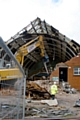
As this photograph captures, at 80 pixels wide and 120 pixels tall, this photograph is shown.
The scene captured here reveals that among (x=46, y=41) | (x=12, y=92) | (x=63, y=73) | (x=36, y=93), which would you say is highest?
(x=46, y=41)

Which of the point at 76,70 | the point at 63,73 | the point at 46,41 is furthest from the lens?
the point at 46,41

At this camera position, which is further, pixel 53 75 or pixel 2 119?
pixel 53 75

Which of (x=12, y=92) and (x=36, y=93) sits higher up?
(x=12, y=92)

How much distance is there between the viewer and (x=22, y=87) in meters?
8.28

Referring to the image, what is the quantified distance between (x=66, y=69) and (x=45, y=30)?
883cm

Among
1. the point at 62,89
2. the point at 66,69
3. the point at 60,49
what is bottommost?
the point at 62,89

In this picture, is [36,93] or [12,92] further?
[36,93]

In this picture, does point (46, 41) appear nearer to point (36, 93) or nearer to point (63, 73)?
point (63, 73)

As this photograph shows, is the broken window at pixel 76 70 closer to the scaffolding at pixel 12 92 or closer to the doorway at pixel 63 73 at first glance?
the doorway at pixel 63 73

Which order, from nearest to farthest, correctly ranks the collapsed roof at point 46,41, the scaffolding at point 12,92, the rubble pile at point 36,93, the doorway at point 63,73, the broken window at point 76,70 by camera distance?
1. the scaffolding at point 12,92
2. the rubble pile at point 36,93
3. the broken window at point 76,70
4. the doorway at point 63,73
5. the collapsed roof at point 46,41

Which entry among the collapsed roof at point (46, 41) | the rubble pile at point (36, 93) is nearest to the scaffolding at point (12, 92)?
the rubble pile at point (36, 93)

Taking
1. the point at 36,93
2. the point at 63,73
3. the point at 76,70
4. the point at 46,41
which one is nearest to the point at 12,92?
the point at 36,93

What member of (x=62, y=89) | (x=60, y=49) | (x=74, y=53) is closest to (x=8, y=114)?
(x=62, y=89)

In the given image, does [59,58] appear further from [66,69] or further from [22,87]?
[22,87]
